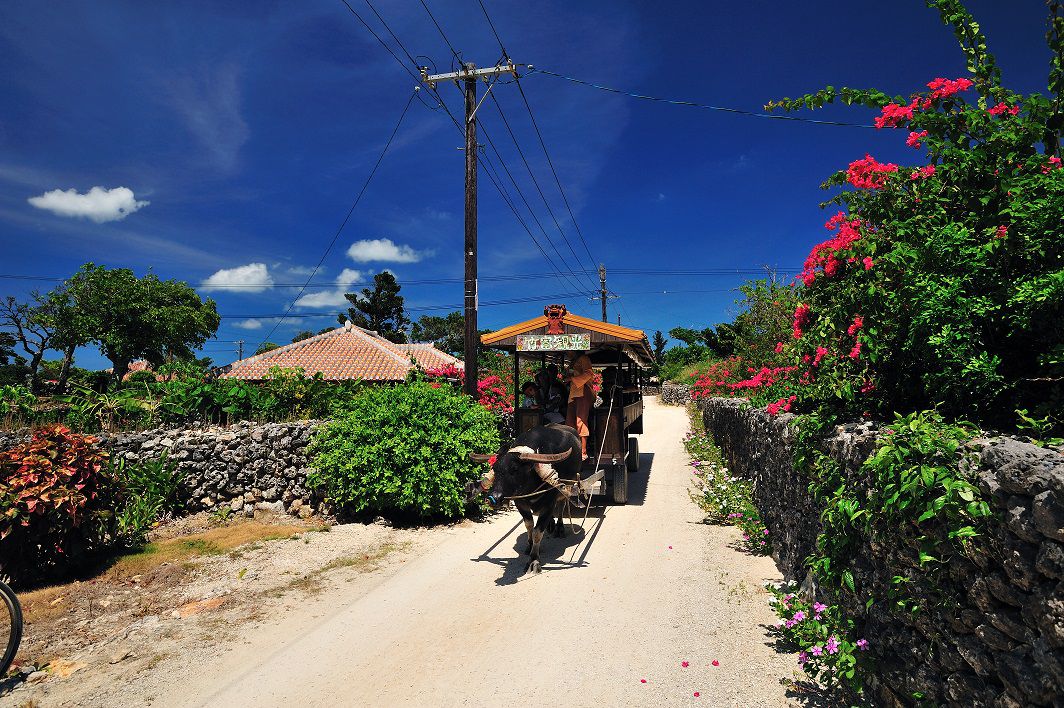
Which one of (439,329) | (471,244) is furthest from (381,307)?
(471,244)

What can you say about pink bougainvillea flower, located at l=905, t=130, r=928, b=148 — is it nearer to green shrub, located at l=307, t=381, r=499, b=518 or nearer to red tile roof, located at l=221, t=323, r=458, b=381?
green shrub, located at l=307, t=381, r=499, b=518

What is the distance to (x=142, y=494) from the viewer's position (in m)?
7.57

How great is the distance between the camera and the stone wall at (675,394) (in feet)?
117

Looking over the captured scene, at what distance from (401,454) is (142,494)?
3.78m

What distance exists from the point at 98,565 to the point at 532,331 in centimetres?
624

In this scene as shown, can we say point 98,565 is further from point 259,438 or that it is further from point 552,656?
point 552,656

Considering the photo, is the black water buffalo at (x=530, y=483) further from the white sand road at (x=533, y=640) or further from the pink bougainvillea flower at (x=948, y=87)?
the pink bougainvillea flower at (x=948, y=87)

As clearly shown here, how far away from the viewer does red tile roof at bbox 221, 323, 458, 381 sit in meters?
21.7

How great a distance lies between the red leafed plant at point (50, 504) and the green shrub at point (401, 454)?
2804mm

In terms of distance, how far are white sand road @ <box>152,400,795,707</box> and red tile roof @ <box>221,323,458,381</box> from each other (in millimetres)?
15353

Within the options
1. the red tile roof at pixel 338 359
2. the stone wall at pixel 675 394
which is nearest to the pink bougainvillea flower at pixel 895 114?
the red tile roof at pixel 338 359

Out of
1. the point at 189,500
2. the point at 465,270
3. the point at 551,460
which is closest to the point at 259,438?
the point at 189,500

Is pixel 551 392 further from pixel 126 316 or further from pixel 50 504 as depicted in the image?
pixel 126 316

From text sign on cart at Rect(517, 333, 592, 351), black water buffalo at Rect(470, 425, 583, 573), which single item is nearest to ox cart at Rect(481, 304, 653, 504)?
text sign on cart at Rect(517, 333, 592, 351)
